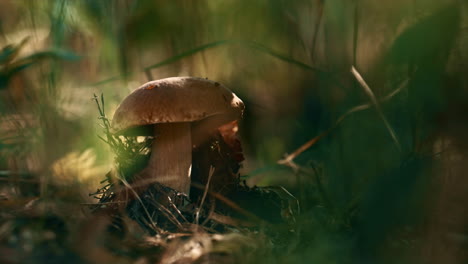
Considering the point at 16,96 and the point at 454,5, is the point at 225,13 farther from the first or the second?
the point at 454,5

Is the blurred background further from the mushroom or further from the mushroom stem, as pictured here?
the mushroom stem

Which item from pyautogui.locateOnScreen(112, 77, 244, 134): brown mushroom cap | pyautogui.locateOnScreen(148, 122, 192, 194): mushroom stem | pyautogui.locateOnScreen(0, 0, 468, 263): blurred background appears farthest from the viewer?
pyautogui.locateOnScreen(148, 122, 192, 194): mushroom stem

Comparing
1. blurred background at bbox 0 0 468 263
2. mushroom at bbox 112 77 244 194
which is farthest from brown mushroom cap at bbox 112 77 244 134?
blurred background at bbox 0 0 468 263

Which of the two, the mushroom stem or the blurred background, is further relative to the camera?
the mushroom stem

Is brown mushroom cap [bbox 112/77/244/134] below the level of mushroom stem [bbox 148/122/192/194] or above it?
above

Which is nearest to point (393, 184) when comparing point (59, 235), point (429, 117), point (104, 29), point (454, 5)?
point (429, 117)

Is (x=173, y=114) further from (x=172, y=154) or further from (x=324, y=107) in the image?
(x=324, y=107)

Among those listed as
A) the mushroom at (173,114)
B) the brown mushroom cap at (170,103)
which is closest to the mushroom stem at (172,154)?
the mushroom at (173,114)

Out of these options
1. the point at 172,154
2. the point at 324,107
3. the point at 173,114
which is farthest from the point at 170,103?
the point at 324,107
